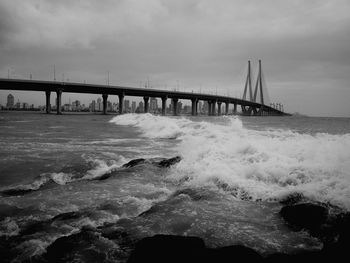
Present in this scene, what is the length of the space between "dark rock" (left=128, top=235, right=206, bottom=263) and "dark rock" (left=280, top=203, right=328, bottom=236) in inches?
89.7

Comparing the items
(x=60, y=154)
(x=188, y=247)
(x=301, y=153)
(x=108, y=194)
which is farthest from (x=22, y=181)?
(x=301, y=153)

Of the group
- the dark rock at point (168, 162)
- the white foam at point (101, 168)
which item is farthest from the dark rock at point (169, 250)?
the dark rock at point (168, 162)

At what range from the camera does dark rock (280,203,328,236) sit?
206 inches

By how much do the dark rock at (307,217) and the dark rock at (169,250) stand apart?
2.28m

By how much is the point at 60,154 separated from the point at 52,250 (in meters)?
9.91

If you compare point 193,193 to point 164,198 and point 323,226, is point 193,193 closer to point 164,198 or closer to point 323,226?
point 164,198

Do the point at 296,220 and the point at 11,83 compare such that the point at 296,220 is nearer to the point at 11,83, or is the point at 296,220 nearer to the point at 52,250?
the point at 52,250

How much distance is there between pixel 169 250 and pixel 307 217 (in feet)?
9.99

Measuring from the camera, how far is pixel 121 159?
502 inches

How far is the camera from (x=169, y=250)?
411cm

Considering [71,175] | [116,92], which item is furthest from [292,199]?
[116,92]

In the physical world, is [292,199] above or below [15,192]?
above

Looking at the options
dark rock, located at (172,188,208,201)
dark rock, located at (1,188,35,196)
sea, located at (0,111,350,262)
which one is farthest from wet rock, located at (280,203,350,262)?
→ dark rock, located at (1,188,35,196)

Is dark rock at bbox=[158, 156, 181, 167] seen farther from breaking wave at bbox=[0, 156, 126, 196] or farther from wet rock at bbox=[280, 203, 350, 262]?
wet rock at bbox=[280, 203, 350, 262]
